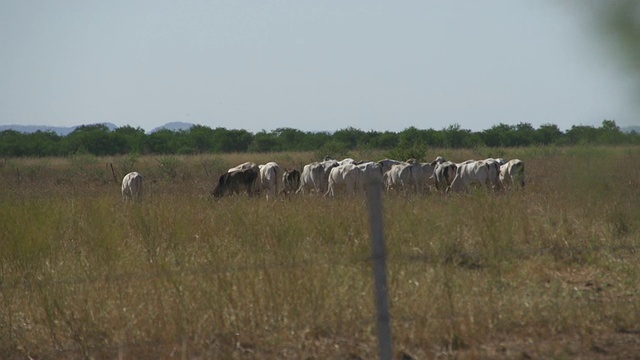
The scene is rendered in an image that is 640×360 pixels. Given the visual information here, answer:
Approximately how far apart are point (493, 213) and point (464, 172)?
13.5 meters

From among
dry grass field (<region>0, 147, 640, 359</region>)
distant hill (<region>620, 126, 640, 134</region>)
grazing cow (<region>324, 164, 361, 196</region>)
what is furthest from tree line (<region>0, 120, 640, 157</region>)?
distant hill (<region>620, 126, 640, 134</region>)

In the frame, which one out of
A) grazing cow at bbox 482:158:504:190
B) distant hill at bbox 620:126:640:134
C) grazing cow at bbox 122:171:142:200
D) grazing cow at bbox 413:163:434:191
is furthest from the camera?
grazing cow at bbox 413:163:434:191

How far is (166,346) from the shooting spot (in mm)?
7758

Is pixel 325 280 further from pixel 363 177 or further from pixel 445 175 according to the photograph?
pixel 445 175

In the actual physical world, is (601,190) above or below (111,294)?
above

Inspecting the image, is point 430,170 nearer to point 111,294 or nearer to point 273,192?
point 273,192

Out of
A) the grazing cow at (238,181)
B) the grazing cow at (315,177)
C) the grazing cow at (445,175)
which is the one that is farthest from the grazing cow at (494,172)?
the grazing cow at (238,181)

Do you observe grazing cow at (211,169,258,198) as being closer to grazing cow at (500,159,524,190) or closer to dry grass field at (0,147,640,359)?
grazing cow at (500,159,524,190)

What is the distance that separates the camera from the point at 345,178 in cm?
2450

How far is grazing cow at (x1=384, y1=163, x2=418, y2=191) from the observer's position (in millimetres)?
25375

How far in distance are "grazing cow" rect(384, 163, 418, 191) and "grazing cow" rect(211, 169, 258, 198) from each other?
369cm

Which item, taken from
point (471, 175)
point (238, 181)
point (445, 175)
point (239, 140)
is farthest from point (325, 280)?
point (239, 140)

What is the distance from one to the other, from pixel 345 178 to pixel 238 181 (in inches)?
132

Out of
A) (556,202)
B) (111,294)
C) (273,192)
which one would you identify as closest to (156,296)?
(111,294)
